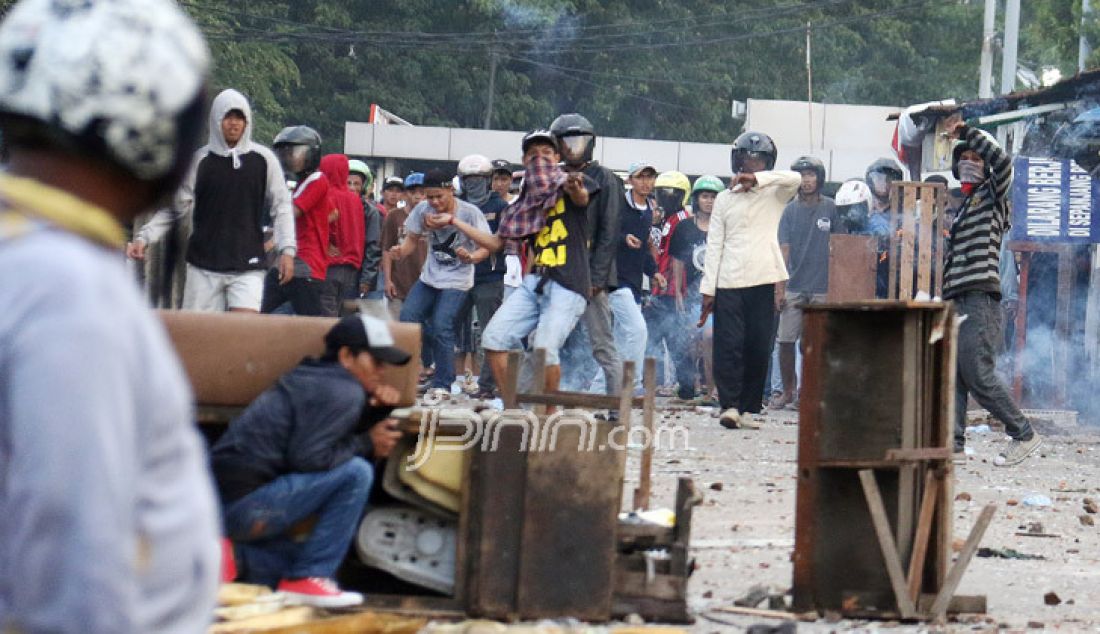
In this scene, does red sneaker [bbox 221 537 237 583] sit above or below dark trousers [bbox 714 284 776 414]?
below

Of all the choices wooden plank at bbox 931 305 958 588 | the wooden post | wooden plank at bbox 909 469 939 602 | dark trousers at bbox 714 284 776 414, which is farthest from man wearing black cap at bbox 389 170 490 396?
wooden plank at bbox 909 469 939 602

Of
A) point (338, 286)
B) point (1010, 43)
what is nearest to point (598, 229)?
point (338, 286)

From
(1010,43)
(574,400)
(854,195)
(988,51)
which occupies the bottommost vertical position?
(574,400)

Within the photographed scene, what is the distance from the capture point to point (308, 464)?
18.7 ft

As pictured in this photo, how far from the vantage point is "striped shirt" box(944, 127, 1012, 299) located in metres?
10.5

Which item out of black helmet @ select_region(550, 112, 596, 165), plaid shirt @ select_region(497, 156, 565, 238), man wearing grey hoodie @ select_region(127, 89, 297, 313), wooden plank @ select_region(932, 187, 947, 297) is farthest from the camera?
wooden plank @ select_region(932, 187, 947, 297)

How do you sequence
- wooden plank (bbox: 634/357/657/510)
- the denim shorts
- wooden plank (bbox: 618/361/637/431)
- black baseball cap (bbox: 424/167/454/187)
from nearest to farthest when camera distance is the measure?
1. wooden plank (bbox: 618/361/637/431)
2. wooden plank (bbox: 634/357/657/510)
3. the denim shorts
4. black baseball cap (bbox: 424/167/454/187)

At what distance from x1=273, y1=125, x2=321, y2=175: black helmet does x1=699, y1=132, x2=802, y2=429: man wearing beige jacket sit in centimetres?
311

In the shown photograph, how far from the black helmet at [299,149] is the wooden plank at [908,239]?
4.27 meters

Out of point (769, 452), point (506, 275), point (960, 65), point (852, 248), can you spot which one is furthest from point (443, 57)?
point (769, 452)

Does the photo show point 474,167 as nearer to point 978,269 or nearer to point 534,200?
point 534,200

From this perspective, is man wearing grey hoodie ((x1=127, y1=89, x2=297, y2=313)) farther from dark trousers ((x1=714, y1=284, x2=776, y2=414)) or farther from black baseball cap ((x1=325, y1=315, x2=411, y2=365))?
dark trousers ((x1=714, y1=284, x2=776, y2=414))

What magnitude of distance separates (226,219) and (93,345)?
7.94m

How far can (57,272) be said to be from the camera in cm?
179
